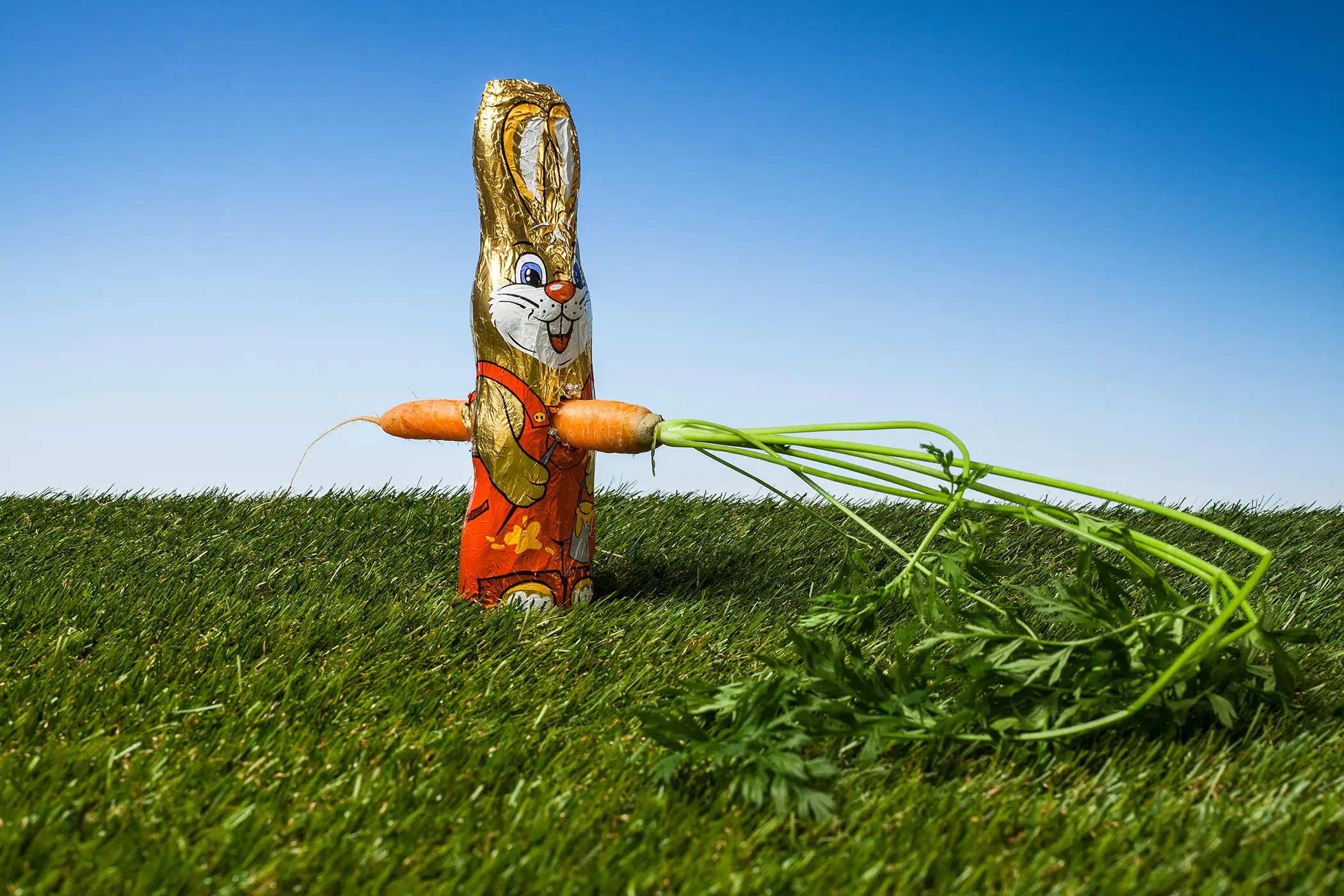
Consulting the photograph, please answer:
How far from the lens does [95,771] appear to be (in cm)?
189

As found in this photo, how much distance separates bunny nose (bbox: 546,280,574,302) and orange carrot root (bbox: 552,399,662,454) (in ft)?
1.07

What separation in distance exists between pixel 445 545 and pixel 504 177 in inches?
58.1

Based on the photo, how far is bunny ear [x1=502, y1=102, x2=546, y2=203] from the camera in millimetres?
3143

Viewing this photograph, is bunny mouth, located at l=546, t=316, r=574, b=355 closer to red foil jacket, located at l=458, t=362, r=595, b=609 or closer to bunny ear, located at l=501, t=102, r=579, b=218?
red foil jacket, located at l=458, t=362, r=595, b=609

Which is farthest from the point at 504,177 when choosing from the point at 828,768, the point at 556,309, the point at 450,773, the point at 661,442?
the point at 828,768

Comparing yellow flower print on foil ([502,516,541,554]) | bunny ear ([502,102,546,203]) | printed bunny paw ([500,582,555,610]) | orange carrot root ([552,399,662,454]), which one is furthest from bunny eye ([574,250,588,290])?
printed bunny paw ([500,582,555,610])

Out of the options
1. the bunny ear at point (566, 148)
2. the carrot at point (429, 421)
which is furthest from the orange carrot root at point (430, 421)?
the bunny ear at point (566, 148)

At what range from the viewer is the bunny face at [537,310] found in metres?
3.08

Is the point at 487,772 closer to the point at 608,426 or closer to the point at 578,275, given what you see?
the point at 608,426

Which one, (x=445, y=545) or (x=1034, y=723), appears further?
(x=445, y=545)

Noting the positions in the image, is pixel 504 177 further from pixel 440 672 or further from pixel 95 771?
pixel 95 771

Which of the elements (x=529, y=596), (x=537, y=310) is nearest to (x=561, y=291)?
(x=537, y=310)

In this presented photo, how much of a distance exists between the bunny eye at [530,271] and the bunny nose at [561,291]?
3 centimetres

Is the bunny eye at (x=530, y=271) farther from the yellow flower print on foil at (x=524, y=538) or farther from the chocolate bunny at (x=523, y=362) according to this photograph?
the yellow flower print on foil at (x=524, y=538)
